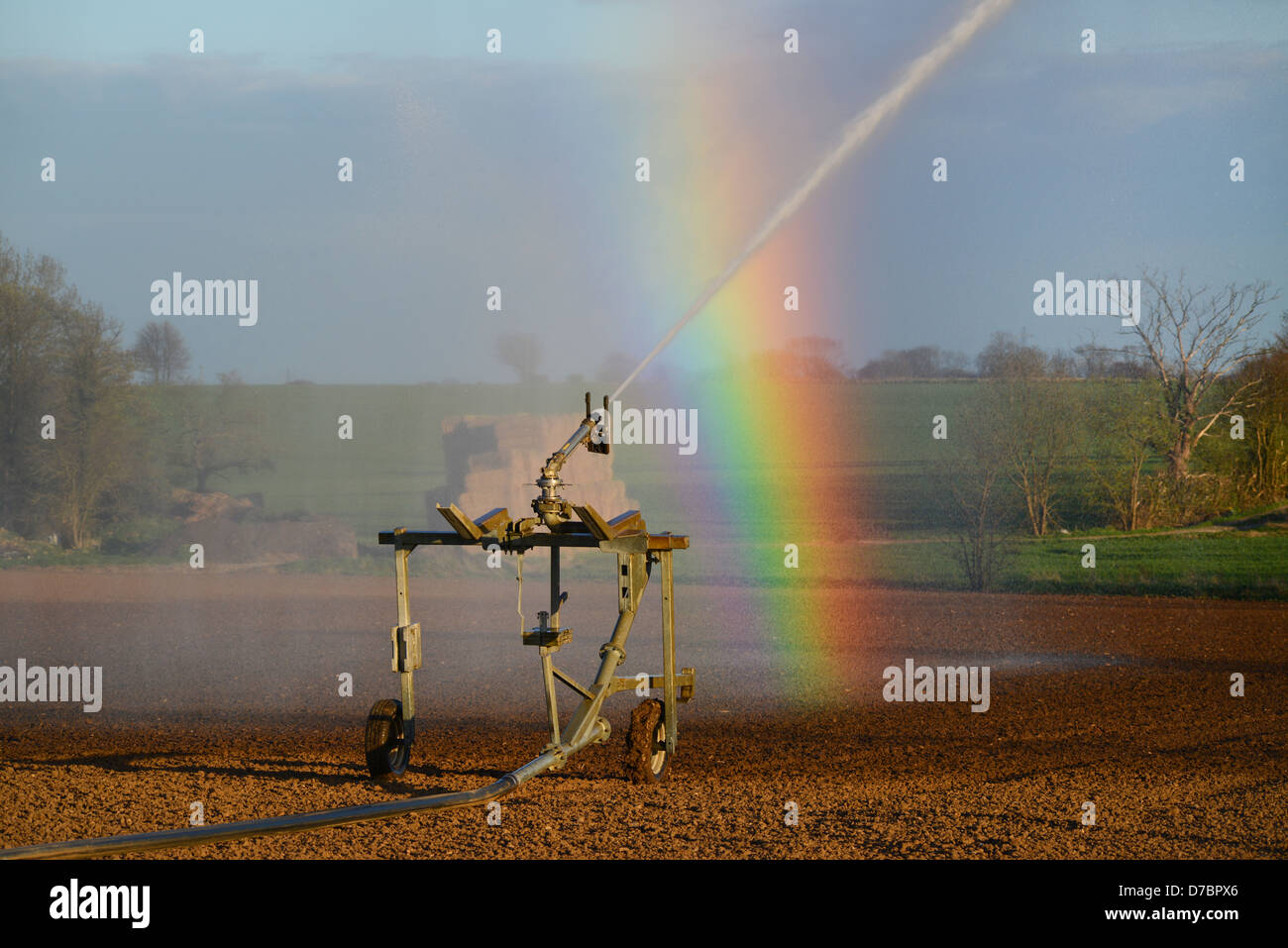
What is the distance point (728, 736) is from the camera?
973 centimetres

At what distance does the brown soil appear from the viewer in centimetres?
653

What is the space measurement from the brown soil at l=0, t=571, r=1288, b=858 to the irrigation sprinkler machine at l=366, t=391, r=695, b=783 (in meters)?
0.30

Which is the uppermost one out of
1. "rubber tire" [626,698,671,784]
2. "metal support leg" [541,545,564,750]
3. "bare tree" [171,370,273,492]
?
"bare tree" [171,370,273,492]

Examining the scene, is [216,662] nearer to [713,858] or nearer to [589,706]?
[589,706]

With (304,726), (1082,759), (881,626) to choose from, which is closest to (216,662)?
(304,726)

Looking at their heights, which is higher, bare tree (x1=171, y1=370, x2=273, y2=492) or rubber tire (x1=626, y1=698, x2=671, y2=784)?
bare tree (x1=171, y1=370, x2=273, y2=492)

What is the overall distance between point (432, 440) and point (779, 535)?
1681 centimetres

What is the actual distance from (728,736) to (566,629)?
314 centimetres

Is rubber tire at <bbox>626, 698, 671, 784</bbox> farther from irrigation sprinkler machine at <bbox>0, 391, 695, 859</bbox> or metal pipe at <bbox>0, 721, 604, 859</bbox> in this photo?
metal pipe at <bbox>0, 721, 604, 859</bbox>

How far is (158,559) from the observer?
27656 millimetres

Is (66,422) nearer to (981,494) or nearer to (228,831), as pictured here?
(981,494)

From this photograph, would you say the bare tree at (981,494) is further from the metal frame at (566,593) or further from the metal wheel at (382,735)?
the metal wheel at (382,735)

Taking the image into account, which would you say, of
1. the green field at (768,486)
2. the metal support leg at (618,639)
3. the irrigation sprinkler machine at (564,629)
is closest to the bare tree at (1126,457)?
the green field at (768,486)

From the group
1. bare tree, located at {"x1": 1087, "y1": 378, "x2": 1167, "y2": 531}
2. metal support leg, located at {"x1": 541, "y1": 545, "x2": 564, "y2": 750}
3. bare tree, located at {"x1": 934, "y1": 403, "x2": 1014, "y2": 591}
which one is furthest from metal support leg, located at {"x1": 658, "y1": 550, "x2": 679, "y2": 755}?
bare tree, located at {"x1": 1087, "y1": 378, "x2": 1167, "y2": 531}
